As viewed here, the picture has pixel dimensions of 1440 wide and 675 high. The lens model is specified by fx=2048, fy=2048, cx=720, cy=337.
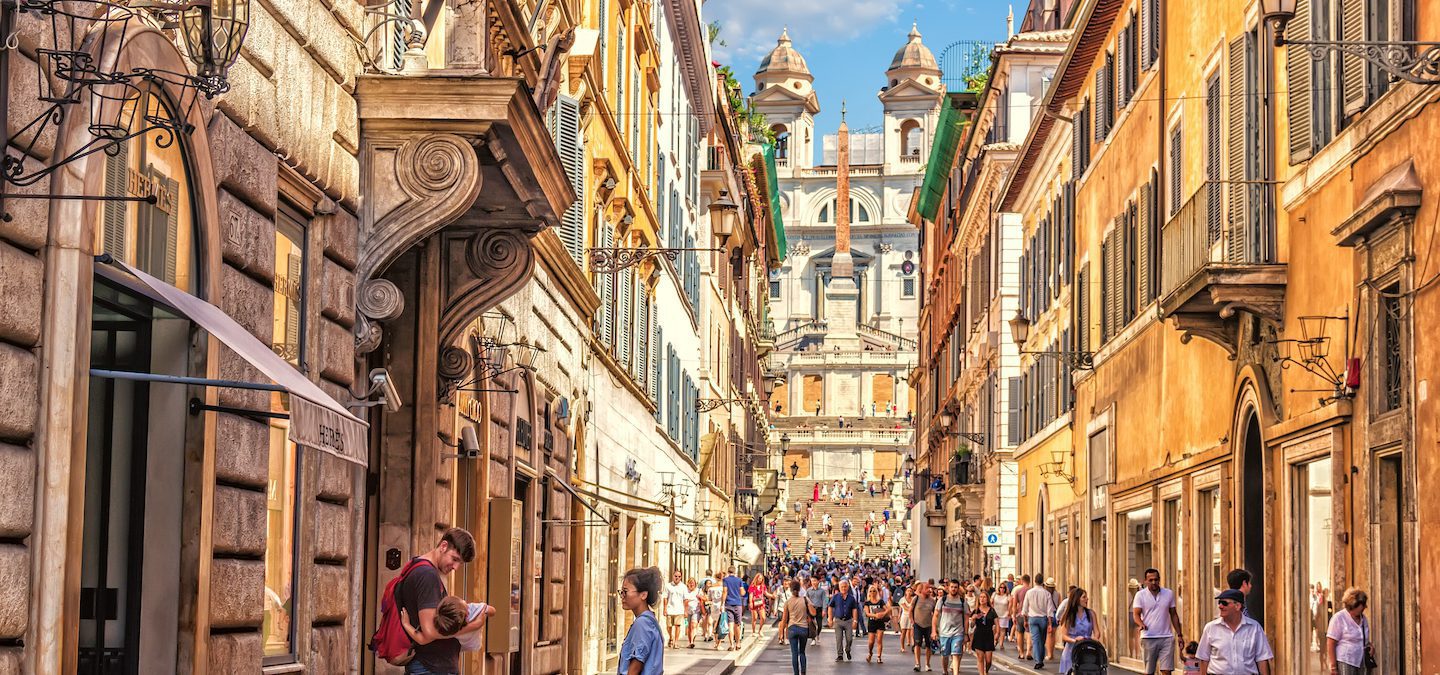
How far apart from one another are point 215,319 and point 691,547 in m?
41.3

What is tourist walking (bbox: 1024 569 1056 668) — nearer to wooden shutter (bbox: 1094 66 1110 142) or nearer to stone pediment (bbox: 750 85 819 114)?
wooden shutter (bbox: 1094 66 1110 142)

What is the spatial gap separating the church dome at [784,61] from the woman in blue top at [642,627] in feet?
539

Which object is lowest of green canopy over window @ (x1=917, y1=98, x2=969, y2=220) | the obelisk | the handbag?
the handbag

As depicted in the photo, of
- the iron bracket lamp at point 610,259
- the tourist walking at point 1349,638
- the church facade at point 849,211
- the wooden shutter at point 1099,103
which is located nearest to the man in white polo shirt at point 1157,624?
the tourist walking at point 1349,638

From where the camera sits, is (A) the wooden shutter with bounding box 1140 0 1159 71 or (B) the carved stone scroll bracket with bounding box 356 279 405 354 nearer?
(B) the carved stone scroll bracket with bounding box 356 279 405 354

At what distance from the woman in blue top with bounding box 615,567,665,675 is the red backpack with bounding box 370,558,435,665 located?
123cm

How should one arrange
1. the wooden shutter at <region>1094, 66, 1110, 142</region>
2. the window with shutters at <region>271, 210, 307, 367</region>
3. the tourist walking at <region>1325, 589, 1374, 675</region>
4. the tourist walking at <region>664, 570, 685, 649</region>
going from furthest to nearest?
the tourist walking at <region>664, 570, 685, 649</region> → the wooden shutter at <region>1094, 66, 1110, 142</region> → the tourist walking at <region>1325, 589, 1374, 675</region> → the window with shutters at <region>271, 210, 307, 367</region>

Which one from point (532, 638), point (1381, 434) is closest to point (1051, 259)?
point (532, 638)

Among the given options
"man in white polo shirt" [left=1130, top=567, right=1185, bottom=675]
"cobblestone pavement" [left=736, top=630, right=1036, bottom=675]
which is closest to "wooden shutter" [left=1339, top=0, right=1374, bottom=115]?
"man in white polo shirt" [left=1130, top=567, right=1185, bottom=675]

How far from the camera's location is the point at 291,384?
8.18 meters

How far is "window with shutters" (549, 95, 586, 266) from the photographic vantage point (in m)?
22.3

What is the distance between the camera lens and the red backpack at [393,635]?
10609mm

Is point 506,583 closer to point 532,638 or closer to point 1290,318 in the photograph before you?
point 532,638

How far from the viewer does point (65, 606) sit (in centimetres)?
753
